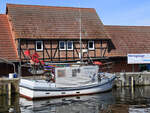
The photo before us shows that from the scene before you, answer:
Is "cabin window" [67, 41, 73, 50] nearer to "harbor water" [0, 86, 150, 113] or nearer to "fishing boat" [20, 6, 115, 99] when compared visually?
"fishing boat" [20, 6, 115, 99]

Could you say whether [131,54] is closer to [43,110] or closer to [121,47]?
[121,47]

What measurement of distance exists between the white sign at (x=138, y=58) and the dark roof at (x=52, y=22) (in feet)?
12.6

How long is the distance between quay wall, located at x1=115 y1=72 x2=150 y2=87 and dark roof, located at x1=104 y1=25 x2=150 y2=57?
4.08m

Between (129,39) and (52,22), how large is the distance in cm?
1065

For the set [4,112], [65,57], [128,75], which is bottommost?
[4,112]

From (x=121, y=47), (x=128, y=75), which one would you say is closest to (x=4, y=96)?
(x=128, y=75)

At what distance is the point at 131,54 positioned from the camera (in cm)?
3120

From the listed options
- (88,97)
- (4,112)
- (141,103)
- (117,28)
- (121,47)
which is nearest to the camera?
(4,112)

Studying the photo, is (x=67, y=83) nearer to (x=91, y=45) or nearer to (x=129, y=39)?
(x=91, y=45)

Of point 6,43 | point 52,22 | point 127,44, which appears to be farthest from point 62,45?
point 127,44

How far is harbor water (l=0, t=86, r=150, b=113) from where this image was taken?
61.3 feet

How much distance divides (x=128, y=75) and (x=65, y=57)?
281 inches

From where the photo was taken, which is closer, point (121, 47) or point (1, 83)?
point (1, 83)

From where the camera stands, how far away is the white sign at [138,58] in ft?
102
